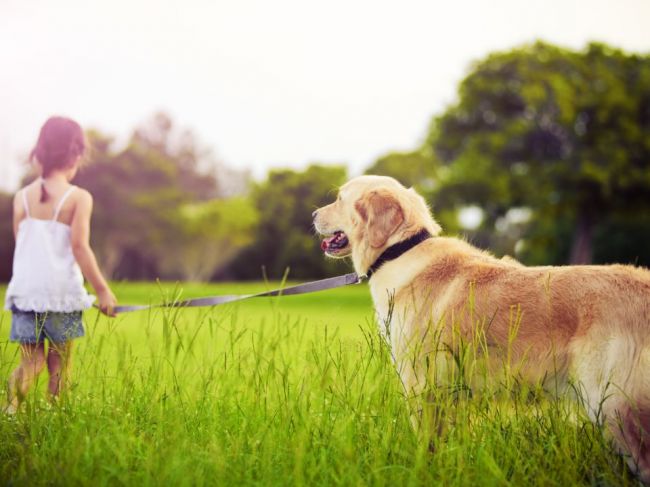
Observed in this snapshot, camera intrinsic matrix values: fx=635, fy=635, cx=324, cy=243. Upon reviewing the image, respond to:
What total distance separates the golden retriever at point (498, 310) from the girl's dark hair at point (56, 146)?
197cm

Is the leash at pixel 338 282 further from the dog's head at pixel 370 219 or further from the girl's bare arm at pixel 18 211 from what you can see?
the girl's bare arm at pixel 18 211

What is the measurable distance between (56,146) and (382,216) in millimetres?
2502

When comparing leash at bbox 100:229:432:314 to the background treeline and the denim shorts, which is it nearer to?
the denim shorts

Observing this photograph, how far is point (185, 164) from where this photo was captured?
159 feet

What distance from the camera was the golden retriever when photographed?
319 cm

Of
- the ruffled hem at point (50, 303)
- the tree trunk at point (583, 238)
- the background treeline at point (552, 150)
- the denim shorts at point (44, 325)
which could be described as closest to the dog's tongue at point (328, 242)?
the ruffled hem at point (50, 303)

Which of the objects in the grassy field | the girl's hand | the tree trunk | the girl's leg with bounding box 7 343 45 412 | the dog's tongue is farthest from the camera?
the tree trunk

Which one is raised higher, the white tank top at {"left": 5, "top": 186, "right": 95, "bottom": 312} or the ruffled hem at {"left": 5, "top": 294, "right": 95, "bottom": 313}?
the white tank top at {"left": 5, "top": 186, "right": 95, "bottom": 312}

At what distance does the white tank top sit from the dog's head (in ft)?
6.05

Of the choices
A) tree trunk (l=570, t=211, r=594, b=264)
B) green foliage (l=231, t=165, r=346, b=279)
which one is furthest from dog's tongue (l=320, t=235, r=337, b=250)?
green foliage (l=231, t=165, r=346, b=279)

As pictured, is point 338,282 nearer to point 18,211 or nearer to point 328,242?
point 328,242

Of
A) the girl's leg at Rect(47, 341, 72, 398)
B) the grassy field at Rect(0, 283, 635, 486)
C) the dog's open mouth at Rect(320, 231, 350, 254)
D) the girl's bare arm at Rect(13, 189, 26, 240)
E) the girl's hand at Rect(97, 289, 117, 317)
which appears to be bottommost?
the grassy field at Rect(0, 283, 635, 486)

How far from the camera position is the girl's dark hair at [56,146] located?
4.73 metres

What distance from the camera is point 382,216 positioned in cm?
416
